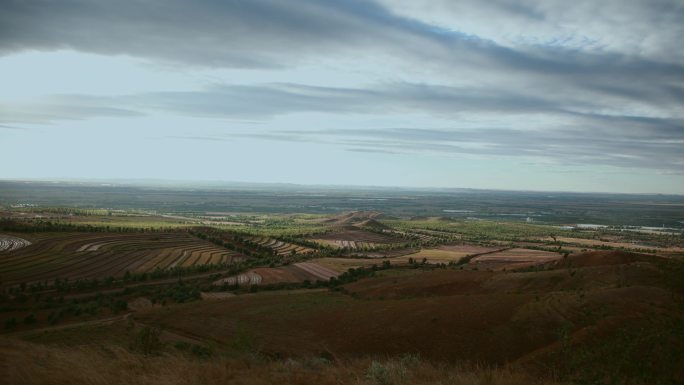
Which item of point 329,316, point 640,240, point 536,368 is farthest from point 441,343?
point 640,240

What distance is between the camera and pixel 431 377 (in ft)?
42.2

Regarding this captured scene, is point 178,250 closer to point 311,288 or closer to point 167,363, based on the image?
point 311,288

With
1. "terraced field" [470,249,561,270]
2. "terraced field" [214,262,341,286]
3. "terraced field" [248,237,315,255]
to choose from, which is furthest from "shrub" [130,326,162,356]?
"terraced field" [248,237,315,255]

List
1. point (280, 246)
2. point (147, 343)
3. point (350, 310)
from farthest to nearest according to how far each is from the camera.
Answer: point (280, 246)
point (350, 310)
point (147, 343)

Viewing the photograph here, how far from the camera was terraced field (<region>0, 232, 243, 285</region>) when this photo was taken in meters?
59.4

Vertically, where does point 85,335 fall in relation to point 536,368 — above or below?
below

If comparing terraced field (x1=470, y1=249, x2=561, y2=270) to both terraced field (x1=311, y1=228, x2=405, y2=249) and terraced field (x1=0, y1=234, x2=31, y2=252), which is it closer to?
terraced field (x1=311, y1=228, x2=405, y2=249)

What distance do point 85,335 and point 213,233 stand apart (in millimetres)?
79810

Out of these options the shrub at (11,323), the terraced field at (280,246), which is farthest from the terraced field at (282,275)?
the shrub at (11,323)

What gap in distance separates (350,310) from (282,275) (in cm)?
2812

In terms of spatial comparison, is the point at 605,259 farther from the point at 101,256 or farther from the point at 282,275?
the point at 101,256

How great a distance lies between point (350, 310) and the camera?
36.9 meters

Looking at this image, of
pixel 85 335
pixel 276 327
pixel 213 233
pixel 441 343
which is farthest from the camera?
pixel 213 233

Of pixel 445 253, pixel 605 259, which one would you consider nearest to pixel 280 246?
pixel 445 253
